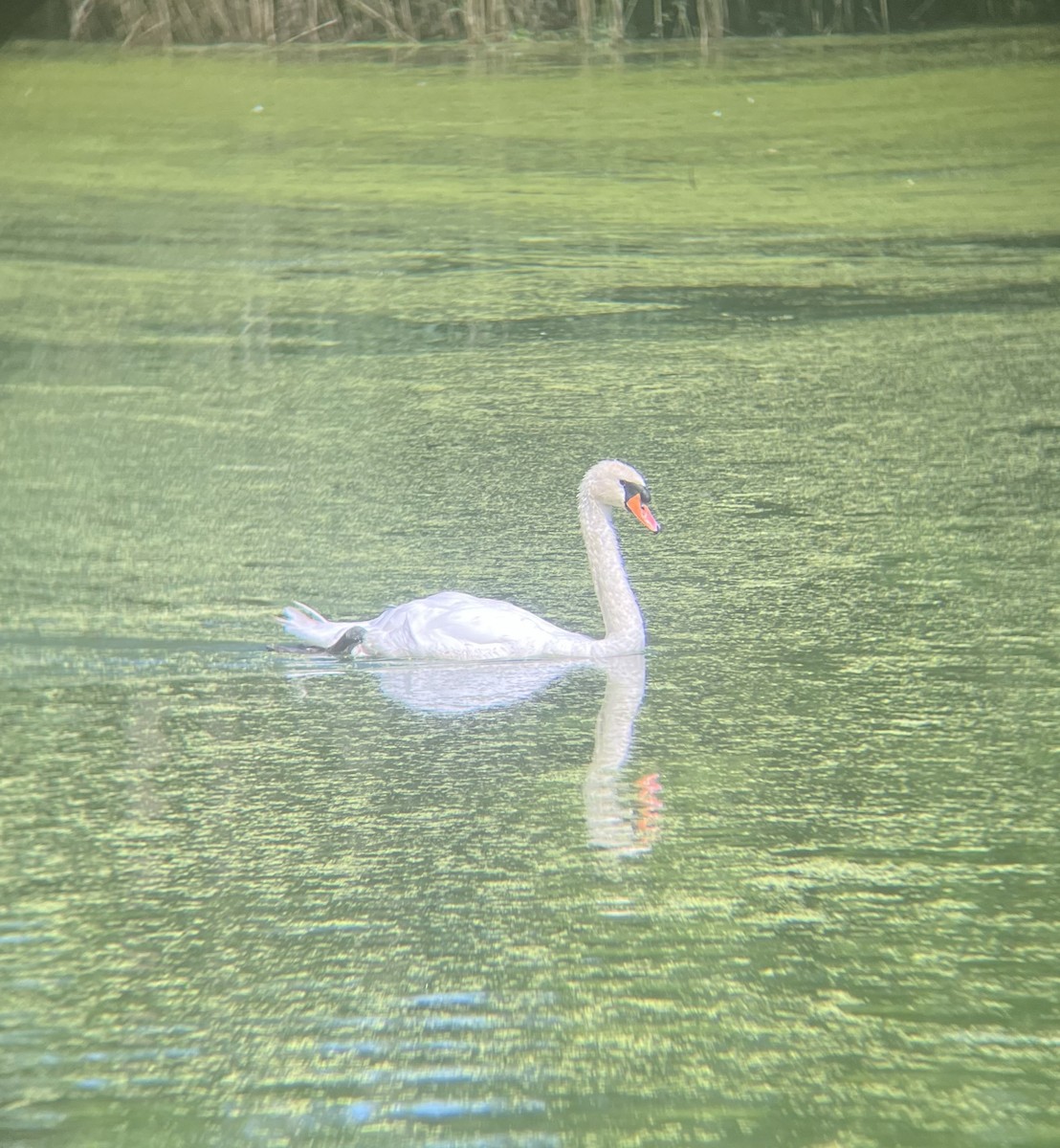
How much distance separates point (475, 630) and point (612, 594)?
0.67 feet

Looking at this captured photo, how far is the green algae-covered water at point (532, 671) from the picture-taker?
1643 millimetres

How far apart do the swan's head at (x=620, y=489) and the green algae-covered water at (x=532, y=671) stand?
16cm

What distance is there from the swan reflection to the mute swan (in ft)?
0.06

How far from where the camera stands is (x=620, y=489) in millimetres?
2850

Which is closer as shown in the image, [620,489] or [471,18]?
[620,489]

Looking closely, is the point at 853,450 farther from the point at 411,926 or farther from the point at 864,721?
the point at 411,926

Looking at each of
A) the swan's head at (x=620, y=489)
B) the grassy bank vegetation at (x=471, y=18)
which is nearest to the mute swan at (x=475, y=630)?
the swan's head at (x=620, y=489)

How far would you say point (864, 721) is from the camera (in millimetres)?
2412

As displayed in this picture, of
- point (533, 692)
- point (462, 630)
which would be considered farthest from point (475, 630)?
point (533, 692)

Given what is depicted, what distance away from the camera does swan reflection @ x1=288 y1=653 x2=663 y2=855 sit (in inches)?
87.9


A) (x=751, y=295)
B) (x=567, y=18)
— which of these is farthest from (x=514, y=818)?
(x=567, y=18)

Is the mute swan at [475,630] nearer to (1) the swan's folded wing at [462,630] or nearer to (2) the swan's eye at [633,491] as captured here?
(1) the swan's folded wing at [462,630]

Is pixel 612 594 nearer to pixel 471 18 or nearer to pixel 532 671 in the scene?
pixel 532 671

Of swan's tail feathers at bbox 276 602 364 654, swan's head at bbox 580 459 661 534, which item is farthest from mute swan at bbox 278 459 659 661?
swan's head at bbox 580 459 661 534
